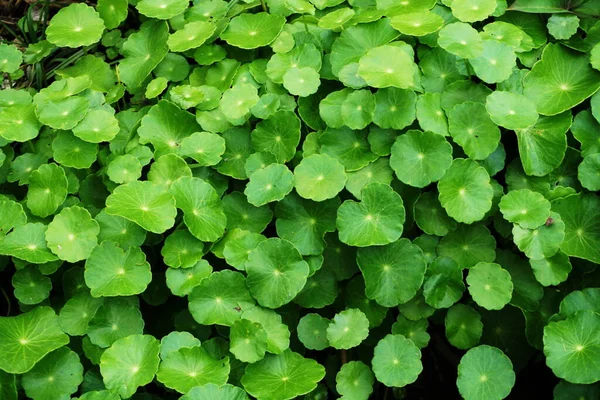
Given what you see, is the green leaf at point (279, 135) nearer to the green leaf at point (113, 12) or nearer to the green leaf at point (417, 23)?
the green leaf at point (417, 23)

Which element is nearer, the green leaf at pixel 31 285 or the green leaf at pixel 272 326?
the green leaf at pixel 272 326

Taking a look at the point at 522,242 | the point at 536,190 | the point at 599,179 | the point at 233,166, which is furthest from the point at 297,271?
the point at 599,179

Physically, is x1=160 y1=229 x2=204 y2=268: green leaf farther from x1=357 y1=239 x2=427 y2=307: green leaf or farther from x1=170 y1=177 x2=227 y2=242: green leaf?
x1=357 y1=239 x2=427 y2=307: green leaf

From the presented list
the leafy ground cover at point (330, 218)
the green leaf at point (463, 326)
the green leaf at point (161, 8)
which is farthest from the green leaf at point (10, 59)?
the green leaf at point (463, 326)

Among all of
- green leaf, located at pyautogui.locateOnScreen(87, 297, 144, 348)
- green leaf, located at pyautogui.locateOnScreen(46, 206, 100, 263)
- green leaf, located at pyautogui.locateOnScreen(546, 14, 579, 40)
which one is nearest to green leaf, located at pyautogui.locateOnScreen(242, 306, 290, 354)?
green leaf, located at pyautogui.locateOnScreen(87, 297, 144, 348)

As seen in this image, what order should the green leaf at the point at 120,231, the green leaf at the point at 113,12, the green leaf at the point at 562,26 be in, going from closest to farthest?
the green leaf at the point at 120,231 → the green leaf at the point at 562,26 → the green leaf at the point at 113,12

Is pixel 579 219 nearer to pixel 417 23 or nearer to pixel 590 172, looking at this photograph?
pixel 590 172

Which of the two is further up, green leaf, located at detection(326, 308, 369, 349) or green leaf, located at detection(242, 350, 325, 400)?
green leaf, located at detection(326, 308, 369, 349)
